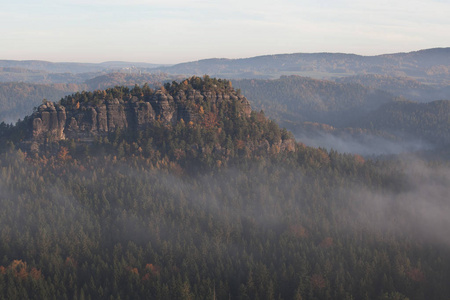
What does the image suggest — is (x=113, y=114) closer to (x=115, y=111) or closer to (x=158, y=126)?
(x=115, y=111)

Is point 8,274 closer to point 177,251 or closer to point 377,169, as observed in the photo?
point 177,251

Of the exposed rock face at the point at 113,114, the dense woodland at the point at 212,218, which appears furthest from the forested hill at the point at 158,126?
the dense woodland at the point at 212,218

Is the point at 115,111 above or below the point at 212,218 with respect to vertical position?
above

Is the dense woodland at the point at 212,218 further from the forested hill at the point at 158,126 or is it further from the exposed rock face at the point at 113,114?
the exposed rock face at the point at 113,114

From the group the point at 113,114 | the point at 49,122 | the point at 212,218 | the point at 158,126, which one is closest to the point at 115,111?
the point at 113,114

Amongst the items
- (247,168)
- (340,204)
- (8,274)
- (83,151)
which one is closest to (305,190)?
(340,204)
